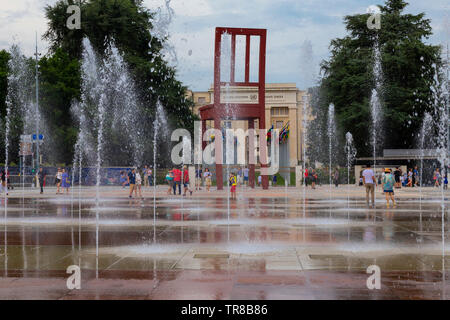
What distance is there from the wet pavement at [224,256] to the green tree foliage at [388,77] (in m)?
33.5

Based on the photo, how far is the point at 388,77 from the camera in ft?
A: 162

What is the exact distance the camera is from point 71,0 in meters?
49.3

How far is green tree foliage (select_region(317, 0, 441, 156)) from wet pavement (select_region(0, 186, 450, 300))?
33.5m

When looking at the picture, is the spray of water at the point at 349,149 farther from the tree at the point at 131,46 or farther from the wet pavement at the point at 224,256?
the wet pavement at the point at 224,256

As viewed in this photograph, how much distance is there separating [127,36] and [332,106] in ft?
62.4

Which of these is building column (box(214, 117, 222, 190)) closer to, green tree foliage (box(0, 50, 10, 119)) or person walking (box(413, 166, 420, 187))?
person walking (box(413, 166, 420, 187))

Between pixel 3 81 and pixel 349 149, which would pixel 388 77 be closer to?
pixel 349 149

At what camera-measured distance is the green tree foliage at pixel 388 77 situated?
47844 millimetres

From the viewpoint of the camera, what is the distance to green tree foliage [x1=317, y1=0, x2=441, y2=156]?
157 ft

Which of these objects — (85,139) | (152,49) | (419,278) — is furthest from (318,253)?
(152,49)

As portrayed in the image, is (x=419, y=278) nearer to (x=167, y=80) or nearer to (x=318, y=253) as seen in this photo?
(x=318, y=253)

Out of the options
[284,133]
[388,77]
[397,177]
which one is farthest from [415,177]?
[284,133]

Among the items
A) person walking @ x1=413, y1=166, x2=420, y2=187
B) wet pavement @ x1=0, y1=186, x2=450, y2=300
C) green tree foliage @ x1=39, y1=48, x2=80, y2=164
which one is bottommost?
wet pavement @ x1=0, y1=186, x2=450, y2=300

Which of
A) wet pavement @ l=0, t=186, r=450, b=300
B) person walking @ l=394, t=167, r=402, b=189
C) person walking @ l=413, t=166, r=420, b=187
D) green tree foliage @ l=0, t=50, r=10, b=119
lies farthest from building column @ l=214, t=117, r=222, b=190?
green tree foliage @ l=0, t=50, r=10, b=119
